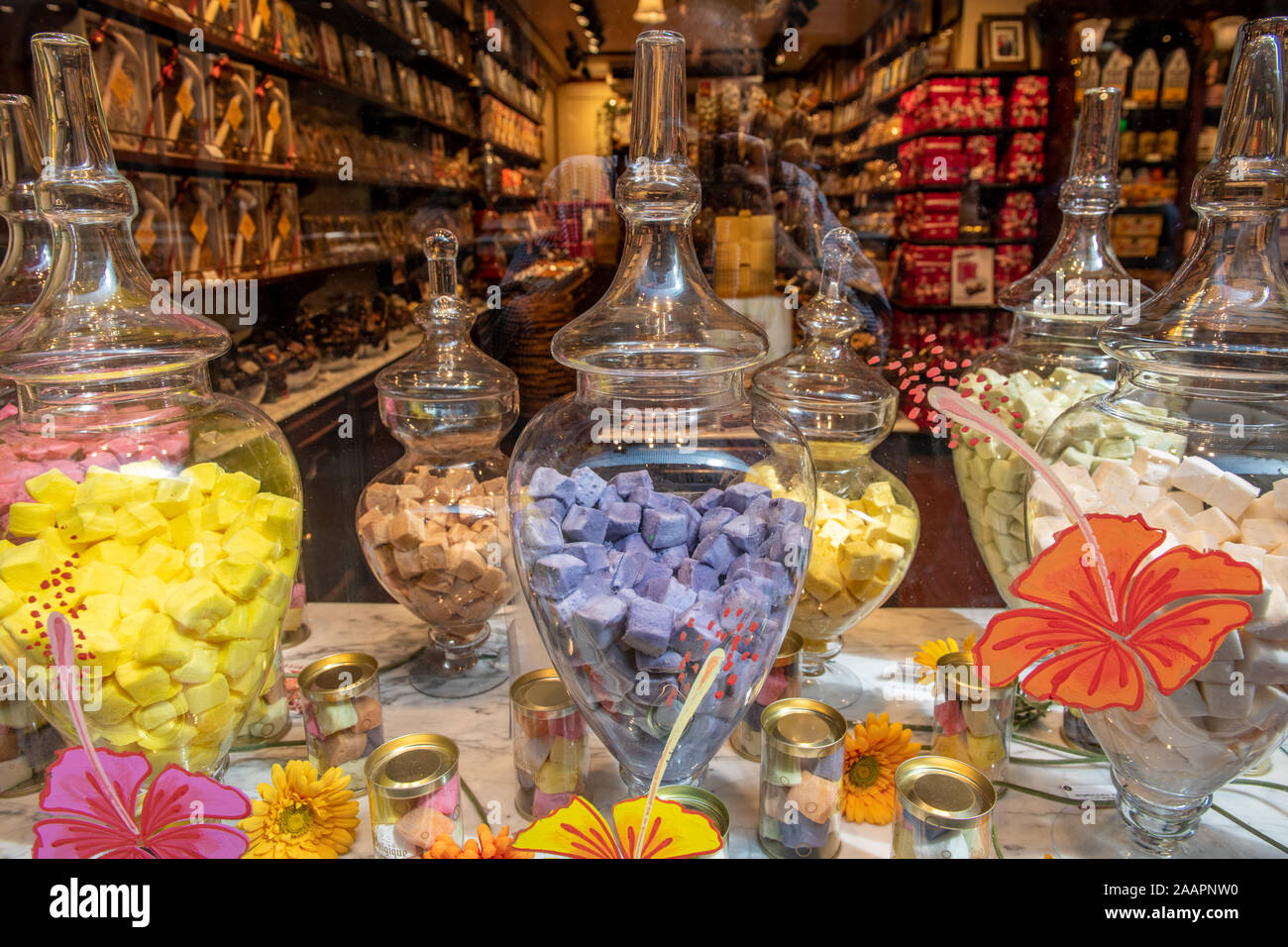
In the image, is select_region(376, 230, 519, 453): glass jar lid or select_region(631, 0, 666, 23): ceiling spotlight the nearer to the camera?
select_region(376, 230, 519, 453): glass jar lid

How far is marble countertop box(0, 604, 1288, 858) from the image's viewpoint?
912 mm

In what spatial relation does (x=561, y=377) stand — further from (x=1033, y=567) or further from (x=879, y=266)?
(x=1033, y=567)

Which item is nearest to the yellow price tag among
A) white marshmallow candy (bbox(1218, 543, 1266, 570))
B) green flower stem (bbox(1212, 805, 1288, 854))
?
white marshmallow candy (bbox(1218, 543, 1266, 570))

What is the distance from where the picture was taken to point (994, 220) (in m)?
2.01

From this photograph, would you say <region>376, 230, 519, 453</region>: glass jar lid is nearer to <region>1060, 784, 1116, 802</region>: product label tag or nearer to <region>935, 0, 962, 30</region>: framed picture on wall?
<region>1060, 784, 1116, 802</region>: product label tag

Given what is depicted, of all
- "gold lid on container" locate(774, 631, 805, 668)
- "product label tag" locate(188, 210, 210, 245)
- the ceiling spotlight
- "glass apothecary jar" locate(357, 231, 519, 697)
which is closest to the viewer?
"gold lid on container" locate(774, 631, 805, 668)

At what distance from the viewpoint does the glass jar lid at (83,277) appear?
806 millimetres

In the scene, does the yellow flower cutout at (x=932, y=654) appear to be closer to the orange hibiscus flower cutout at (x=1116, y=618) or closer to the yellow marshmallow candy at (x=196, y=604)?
the orange hibiscus flower cutout at (x=1116, y=618)

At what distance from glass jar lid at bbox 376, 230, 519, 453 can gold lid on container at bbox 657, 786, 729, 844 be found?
639mm

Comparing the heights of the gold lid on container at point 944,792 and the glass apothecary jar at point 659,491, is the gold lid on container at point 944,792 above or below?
below

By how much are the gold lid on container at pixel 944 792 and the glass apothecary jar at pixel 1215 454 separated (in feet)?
0.49

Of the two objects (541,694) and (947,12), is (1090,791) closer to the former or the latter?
(541,694)

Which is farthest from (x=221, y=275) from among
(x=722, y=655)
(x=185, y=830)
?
(x=722, y=655)

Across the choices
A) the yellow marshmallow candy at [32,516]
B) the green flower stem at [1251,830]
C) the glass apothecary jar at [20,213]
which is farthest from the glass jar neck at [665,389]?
the glass apothecary jar at [20,213]
